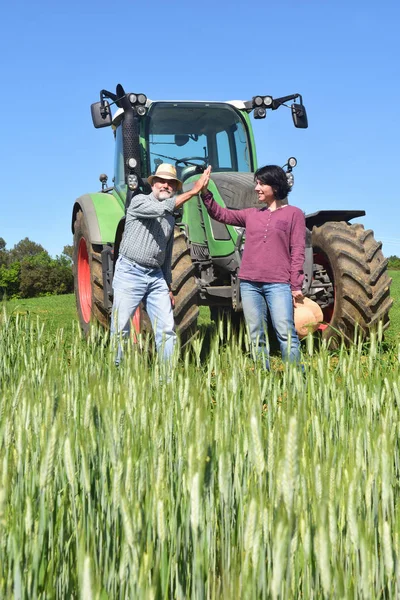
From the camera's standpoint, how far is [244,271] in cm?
457

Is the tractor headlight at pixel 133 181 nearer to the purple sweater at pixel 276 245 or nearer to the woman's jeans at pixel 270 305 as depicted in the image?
the purple sweater at pixel 276 245

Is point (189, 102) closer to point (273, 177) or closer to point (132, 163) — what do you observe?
point (132, 163)

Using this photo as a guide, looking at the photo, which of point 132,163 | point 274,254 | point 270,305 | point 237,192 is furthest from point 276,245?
point 132,163

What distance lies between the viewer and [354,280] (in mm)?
5523

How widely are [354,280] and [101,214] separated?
2326mm

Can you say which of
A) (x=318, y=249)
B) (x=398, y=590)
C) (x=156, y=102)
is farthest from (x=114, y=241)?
(x=398, y=590)

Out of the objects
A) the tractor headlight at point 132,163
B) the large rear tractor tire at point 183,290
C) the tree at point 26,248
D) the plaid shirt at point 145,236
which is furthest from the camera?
the tree at point 26,248

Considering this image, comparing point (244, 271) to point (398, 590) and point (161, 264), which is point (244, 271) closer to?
point (161, 264)

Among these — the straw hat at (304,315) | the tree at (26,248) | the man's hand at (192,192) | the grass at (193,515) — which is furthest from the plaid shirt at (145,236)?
the tree at (26,248)

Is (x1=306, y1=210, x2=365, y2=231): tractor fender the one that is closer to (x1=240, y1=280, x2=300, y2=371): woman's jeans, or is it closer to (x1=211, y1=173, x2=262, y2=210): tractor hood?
(x1=211, y1=173, x2=262, y2=210): tractor hood

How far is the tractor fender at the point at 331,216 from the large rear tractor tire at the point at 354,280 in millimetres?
304

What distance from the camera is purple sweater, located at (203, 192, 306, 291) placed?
175 inches

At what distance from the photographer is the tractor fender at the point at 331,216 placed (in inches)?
240

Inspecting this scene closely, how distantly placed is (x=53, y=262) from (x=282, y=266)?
43.9m
